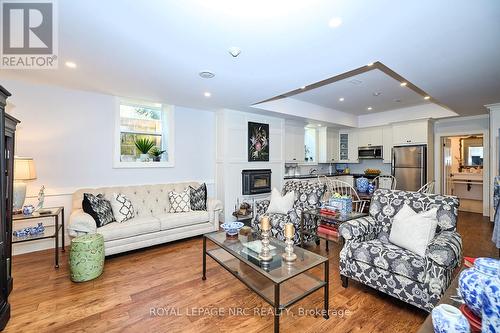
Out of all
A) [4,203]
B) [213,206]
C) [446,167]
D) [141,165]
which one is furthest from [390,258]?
[446,167]

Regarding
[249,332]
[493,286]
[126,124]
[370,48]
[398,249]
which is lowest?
[249,332]

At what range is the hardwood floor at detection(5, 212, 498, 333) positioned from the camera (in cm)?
184

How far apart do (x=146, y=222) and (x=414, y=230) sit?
3.27m

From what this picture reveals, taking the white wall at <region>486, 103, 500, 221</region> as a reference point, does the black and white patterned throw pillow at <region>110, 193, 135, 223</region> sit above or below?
below

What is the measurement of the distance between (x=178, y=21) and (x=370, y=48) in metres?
1.78

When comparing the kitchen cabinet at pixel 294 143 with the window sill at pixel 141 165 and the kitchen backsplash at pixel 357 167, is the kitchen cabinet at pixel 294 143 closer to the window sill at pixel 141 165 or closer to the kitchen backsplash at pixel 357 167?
the kitchen backsplash at pixel 357 167

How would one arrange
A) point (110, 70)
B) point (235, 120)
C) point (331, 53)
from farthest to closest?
point (235, 120)
point (110, 70)
point (331, 53)

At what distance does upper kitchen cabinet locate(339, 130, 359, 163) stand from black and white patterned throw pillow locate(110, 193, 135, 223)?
6.03m

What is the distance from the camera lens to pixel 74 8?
166cm

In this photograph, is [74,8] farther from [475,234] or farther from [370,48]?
[475,234]

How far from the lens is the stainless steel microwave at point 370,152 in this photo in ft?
20.6

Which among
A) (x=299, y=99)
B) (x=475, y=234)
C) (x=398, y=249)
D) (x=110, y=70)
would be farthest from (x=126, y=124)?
(x=475, y=234)

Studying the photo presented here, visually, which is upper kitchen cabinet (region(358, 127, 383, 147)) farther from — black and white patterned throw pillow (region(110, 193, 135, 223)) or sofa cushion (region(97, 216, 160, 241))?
black and white patterned throw pillow (region(110, 193, 135, 223))

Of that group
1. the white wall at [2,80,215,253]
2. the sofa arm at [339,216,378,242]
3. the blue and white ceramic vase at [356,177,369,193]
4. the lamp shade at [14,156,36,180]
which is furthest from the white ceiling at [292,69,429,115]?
the lamp shade at [14,156,36,180]
